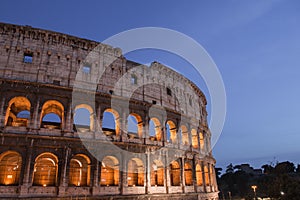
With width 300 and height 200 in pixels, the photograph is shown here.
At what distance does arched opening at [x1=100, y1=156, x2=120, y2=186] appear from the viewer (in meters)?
17.5

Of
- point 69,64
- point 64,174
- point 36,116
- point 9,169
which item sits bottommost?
point 64,174

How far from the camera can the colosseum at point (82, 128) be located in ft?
50.7

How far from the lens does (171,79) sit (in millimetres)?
24188

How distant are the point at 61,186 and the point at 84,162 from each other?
2.36 meters

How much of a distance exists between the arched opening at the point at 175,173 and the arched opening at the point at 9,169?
11.4 m

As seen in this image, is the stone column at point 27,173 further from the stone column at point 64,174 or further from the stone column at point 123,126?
the stone column at point 123,126

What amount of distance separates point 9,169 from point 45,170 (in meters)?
2.08

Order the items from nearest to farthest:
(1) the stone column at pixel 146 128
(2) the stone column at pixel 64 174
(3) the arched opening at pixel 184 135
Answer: (2) the stone column at pixel 64 174
(1) the stone column at pixel 146 128
(3) the arched opening at pixel 184 135

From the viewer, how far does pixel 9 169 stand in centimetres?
1551

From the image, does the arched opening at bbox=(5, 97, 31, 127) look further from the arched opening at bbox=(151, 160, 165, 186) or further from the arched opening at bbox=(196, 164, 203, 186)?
the arched opening at bbox=(196, 164, 203, 186)

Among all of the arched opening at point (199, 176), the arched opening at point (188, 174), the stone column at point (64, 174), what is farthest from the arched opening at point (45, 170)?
the arched opening at point (199, 176)

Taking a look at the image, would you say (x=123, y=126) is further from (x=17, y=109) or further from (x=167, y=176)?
(x=17, y=109)

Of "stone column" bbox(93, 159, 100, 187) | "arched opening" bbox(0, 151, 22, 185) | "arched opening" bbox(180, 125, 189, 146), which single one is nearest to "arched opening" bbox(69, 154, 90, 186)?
"stone column" bbox(93, 159, 100, 187)

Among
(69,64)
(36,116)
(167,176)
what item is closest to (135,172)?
(167,176)
